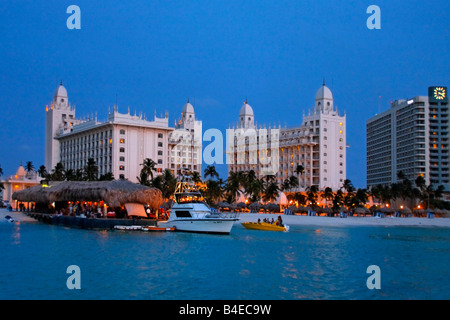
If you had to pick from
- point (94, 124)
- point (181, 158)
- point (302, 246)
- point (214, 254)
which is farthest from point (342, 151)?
point (214, 254)

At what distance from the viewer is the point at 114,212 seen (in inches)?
2154

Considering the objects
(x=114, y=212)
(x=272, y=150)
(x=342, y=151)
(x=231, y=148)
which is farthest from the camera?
(x=231, y=148)

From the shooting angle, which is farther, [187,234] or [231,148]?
[231,148]

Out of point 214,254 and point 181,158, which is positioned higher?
point 181,158

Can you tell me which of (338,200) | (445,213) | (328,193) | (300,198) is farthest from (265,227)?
(445,213)

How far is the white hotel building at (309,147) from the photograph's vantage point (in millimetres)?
115938

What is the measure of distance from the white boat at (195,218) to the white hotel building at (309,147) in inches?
2647

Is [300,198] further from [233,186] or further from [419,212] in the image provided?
[419,212]

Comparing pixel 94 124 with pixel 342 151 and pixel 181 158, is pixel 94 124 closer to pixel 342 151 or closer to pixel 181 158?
pixel 181 158

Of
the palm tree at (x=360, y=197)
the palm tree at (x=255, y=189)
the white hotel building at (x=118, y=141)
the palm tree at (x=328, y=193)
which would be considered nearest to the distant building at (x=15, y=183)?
the white hotel building at (x=118, y=141)

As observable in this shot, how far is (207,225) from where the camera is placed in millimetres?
45750
